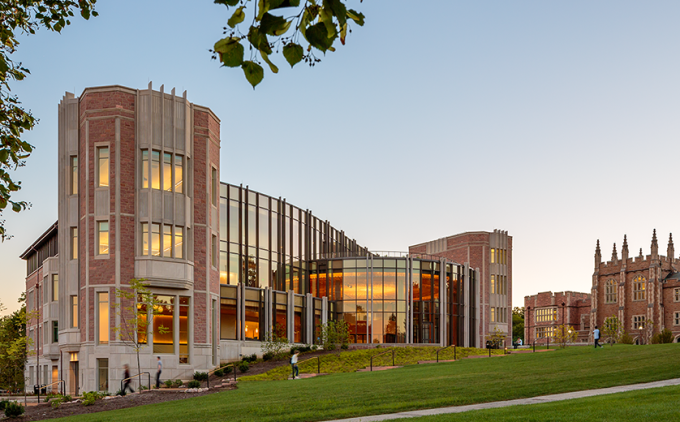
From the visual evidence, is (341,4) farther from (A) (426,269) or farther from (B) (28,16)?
(A) (426,269)

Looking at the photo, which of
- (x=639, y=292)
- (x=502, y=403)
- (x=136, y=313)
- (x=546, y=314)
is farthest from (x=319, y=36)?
(x=546, y=314)

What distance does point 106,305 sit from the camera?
3531 centimetres

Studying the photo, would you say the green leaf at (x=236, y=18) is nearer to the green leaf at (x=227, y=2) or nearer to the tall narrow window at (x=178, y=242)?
the green leaf at (x=227, y=2)

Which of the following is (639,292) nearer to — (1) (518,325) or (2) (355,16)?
(1) (518,325)

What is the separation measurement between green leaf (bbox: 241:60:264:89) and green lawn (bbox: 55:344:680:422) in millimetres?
12086

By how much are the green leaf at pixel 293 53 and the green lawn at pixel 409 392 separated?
39.8 feet

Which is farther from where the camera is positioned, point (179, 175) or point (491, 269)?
point (491, 269)

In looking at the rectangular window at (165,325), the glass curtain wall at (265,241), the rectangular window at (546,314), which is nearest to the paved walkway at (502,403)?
the rectangular window at (165,325)

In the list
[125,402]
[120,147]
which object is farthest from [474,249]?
[125,402]

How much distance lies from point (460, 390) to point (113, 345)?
21.3 meters

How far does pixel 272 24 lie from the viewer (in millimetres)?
3752

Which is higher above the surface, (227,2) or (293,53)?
(227,2)

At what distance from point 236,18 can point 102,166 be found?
34873 millimetres

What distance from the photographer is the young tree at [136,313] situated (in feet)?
107
